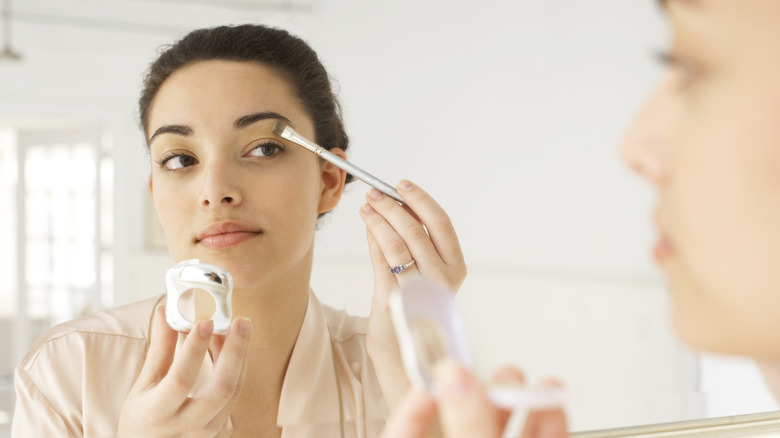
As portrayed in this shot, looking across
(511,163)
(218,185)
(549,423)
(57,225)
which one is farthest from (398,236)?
(57,225)

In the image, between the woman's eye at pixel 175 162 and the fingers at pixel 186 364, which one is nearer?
the fingers at pixel 186 364

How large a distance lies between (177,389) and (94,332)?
173 millimetres

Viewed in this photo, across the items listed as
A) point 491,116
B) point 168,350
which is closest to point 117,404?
point 168,350

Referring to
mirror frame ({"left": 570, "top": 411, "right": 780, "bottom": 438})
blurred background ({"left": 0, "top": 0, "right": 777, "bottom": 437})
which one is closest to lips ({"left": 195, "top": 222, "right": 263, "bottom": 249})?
mirror frame ({"left": 570, "top": 411, "right": 780, "bottom": 438})

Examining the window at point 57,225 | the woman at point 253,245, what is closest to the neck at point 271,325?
the woman at point 253,245

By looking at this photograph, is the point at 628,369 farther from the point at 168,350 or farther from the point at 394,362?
the point at 168,350

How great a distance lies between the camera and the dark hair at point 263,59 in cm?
48

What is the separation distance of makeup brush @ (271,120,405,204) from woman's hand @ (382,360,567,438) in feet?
0.71

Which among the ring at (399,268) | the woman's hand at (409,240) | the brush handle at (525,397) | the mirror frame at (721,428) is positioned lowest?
the brush handle at (525,397)

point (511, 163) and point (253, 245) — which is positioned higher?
point (511, 163)

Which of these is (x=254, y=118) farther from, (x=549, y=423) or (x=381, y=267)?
(x=549, y=423)

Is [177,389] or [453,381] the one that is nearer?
[453,381]

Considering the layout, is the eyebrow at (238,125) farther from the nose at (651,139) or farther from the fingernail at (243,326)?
the nose at (651,139)

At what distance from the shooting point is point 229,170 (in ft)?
1.48
